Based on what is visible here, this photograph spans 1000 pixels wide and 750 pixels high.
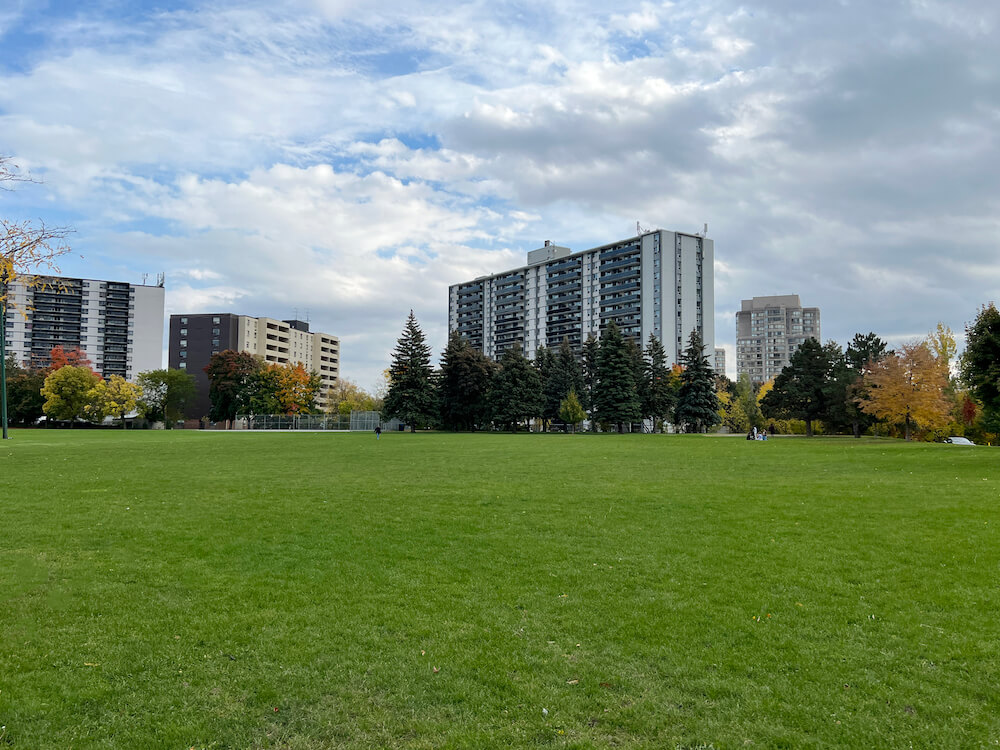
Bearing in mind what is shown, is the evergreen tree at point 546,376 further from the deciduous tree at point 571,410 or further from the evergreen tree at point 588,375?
the deciduous tree at point 571,410

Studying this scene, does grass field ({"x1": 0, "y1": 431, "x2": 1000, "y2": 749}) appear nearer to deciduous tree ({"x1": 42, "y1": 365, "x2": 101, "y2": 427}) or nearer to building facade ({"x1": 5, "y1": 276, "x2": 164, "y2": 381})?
deciduous tree ({"x1": 42, "y1": 365, "x2": 101, "y2": 427})

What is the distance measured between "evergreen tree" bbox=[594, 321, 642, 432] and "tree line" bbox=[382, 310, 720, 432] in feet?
0.38

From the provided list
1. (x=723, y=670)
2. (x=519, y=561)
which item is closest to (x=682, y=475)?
(x=519, y=561)

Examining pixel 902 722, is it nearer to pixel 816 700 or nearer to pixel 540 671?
pixel 816 700

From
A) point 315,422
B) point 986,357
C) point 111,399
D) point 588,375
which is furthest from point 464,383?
point 986,357

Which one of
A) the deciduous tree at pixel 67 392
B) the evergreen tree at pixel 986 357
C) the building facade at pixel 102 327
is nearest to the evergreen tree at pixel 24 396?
the deciduous tree at pixel 67 392

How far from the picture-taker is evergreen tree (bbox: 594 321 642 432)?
7612 cm

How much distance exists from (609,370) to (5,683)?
241ft

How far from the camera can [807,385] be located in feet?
220

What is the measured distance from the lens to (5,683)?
17.7ft

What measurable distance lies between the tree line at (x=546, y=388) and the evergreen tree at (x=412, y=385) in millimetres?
123

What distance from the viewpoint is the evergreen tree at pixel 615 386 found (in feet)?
250

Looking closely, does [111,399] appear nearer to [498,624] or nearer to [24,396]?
[24,396]

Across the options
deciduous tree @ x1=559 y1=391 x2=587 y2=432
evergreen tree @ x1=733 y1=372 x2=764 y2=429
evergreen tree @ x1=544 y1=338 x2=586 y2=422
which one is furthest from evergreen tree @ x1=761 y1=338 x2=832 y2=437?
evergreen tree @ x1=544 y1=338 x2=586 y2=422
